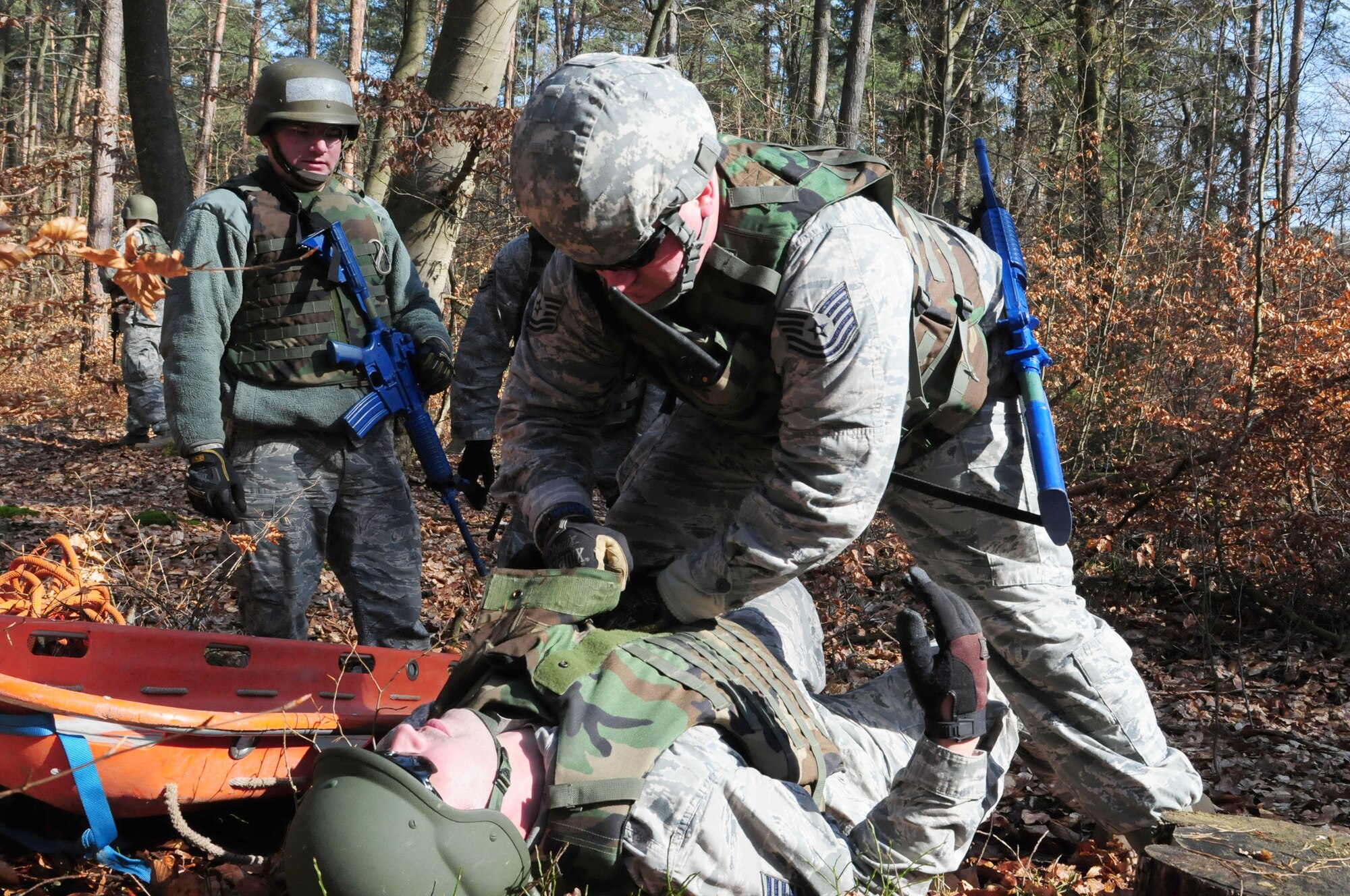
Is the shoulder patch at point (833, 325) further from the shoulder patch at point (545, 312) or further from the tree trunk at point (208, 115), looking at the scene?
the tree trunk at point (208, 115)

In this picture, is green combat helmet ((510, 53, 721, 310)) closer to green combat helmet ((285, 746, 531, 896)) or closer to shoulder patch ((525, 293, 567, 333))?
shoulder patch ((525, 293, 567, 333))

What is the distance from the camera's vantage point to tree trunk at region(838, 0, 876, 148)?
1116 centimetres

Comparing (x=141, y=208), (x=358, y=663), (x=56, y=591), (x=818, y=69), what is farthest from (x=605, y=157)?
(x=818, y=69)

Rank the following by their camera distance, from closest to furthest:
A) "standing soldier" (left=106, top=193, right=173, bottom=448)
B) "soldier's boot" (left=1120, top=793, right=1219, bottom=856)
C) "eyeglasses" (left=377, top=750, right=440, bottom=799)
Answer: "eyeglasses" (left=377, top=750, right=440, bottom=799) < "soldier's boot" (left=1120, top=793, right=1219, bottom=856) < "standing soldier" (left=106, top=193, right=173, bottom=448)

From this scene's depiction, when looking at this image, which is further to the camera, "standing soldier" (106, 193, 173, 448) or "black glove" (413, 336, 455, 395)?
"standing soldier" (106, 193, 173, 448)

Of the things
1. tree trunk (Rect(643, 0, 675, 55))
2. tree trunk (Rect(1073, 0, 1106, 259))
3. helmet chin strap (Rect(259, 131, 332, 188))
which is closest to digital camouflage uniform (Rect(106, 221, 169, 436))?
tree trunk (Rect(643, 0, 675, 55))

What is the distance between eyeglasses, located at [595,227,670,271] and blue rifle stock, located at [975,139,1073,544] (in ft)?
3.89

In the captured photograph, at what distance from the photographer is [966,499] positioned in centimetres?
312

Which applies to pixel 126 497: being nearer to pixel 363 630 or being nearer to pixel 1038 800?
pixel 363 630

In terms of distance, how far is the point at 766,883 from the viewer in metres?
2.52

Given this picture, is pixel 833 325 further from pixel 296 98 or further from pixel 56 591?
pixel 56 591

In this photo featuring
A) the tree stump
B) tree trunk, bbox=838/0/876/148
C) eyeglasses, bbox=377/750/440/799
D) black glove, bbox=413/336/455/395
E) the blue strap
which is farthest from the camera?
tree trunk, bbox=838/0/876/148

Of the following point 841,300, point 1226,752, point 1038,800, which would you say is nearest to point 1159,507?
point 1226,752

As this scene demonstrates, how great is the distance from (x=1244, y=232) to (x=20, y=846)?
9708 millimetres
